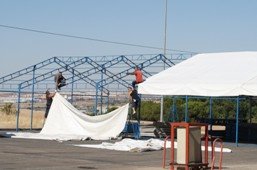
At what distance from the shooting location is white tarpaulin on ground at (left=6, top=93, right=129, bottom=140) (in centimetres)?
2942

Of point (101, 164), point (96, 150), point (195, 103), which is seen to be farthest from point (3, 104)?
point (101, 164)

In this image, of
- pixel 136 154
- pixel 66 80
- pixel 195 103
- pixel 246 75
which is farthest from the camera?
pixel 195 103

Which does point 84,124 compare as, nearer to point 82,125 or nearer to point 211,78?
point 82,125

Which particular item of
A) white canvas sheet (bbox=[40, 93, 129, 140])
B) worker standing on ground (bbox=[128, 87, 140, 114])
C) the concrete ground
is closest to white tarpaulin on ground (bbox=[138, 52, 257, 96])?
worker standing on ground (bbox=[128, 87, 140, 114])

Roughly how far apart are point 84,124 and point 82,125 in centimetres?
12

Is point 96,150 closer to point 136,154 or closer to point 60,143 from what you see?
point 136,154

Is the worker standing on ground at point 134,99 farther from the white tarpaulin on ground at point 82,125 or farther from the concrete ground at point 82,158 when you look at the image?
the concrete ground at point 82,158

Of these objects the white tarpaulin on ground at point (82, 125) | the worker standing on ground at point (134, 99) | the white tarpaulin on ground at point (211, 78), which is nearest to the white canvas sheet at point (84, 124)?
the white tarpaulin on ground at point (82, 125)

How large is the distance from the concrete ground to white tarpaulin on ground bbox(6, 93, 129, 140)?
475cm

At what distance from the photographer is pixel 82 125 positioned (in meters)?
30.0

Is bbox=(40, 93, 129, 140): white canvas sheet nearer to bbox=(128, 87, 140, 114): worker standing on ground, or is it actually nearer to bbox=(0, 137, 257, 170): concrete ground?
bbox=(128, 87, 140, 114): worker standing on ground

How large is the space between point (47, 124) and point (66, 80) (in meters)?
6.28

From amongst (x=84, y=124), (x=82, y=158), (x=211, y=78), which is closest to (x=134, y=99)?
(x=84, y=124)

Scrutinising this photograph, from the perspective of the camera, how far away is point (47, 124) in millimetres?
30953
